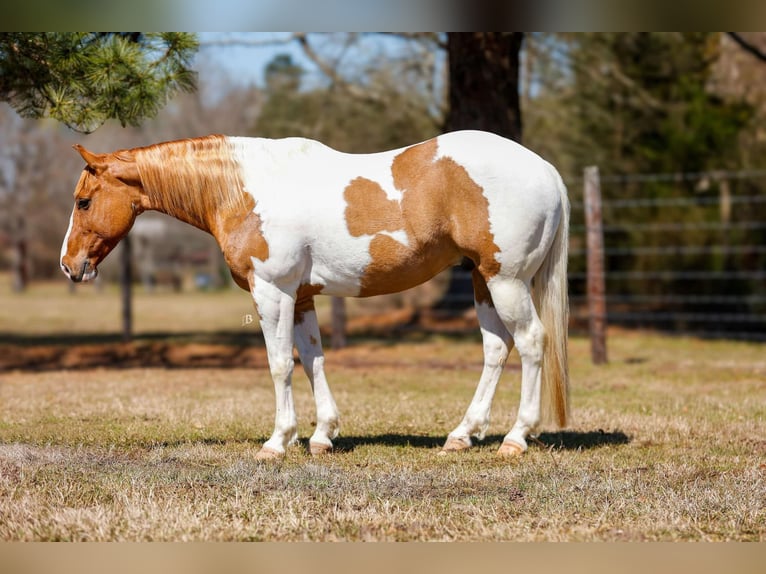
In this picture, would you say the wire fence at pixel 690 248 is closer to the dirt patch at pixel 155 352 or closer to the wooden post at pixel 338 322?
the dirt patch at pixel 155 352

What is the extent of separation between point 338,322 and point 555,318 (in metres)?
7.15

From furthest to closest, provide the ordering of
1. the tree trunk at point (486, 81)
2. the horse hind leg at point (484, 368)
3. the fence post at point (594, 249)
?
the tree trunk at point (486, 81)
the fence post at point (594, 249)
the horse hind leg at point (484, 368)

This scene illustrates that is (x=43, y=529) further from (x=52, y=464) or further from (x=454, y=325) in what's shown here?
(x=454, y=325)

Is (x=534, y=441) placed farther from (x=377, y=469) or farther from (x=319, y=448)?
(x=319, y=448)

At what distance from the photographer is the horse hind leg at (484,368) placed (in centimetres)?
571

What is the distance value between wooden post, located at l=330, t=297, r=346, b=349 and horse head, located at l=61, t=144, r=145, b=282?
679cm

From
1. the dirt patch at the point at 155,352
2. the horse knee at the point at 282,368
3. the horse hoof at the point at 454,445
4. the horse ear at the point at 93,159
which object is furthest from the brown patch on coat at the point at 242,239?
the dirt patch at the point at 155,352

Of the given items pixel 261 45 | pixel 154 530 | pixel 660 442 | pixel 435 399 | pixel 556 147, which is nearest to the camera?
pixel 154 530

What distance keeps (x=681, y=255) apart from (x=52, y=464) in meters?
13.7

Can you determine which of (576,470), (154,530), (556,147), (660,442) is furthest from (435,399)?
(556,147)

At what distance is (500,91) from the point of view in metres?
11.2

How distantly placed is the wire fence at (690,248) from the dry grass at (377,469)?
6.90 meters

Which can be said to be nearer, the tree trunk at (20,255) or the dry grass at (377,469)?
the dry grass at (377,469)

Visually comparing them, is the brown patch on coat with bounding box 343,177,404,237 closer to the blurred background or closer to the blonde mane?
the blonde mane
